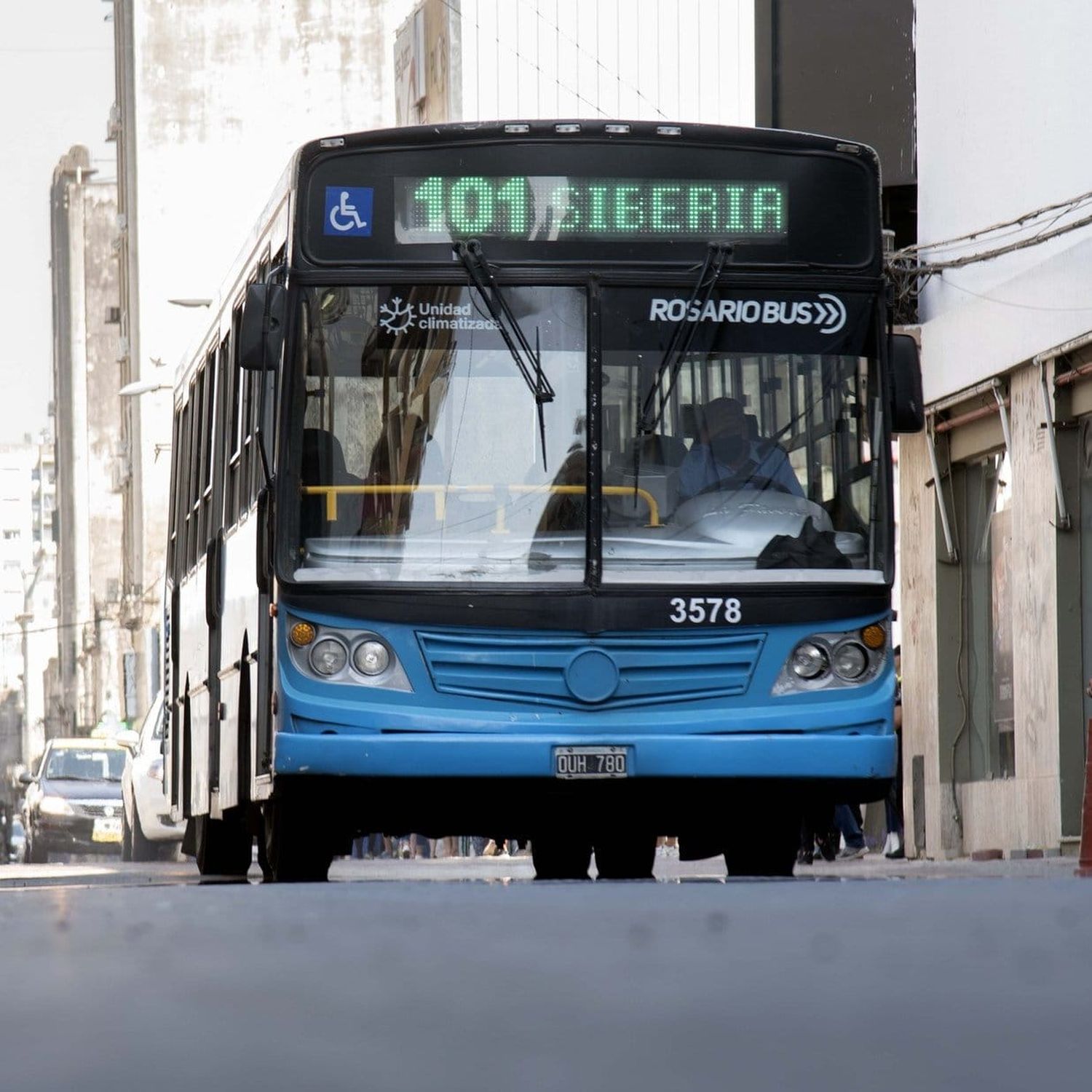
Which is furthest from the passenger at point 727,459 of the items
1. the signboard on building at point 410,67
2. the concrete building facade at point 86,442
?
the concrete building facade at point 86,442

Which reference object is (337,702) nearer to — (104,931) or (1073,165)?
(104,931)

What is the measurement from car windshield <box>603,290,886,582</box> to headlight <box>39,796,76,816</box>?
2718 centimetres

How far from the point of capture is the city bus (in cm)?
1224

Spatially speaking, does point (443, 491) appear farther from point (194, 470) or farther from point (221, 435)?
point (194, 470)

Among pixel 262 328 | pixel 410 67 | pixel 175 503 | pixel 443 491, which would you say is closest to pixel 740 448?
pixel 443 491

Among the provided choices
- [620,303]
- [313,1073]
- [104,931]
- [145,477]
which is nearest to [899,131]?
[620,303]

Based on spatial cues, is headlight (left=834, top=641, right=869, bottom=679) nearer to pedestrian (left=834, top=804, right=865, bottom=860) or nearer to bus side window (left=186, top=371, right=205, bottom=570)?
bus side window (left=186, top=371, right=205, bottom=570)

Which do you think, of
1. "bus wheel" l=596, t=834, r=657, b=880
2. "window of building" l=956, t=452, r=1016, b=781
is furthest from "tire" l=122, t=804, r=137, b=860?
"bus wheel" l=596, t=834, r=657, b=880

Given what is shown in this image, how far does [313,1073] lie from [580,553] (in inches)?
337

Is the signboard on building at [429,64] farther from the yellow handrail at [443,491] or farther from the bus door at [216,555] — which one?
the yellow handrail at [443,491]

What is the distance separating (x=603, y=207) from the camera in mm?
12836

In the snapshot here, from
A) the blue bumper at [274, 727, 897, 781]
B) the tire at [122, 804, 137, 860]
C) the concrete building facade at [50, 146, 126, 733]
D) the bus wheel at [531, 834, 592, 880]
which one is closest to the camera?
the blue bumper at [274, 727, 897, 781]

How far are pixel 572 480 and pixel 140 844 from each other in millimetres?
16583

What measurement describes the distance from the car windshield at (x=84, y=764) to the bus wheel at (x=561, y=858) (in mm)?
25369
